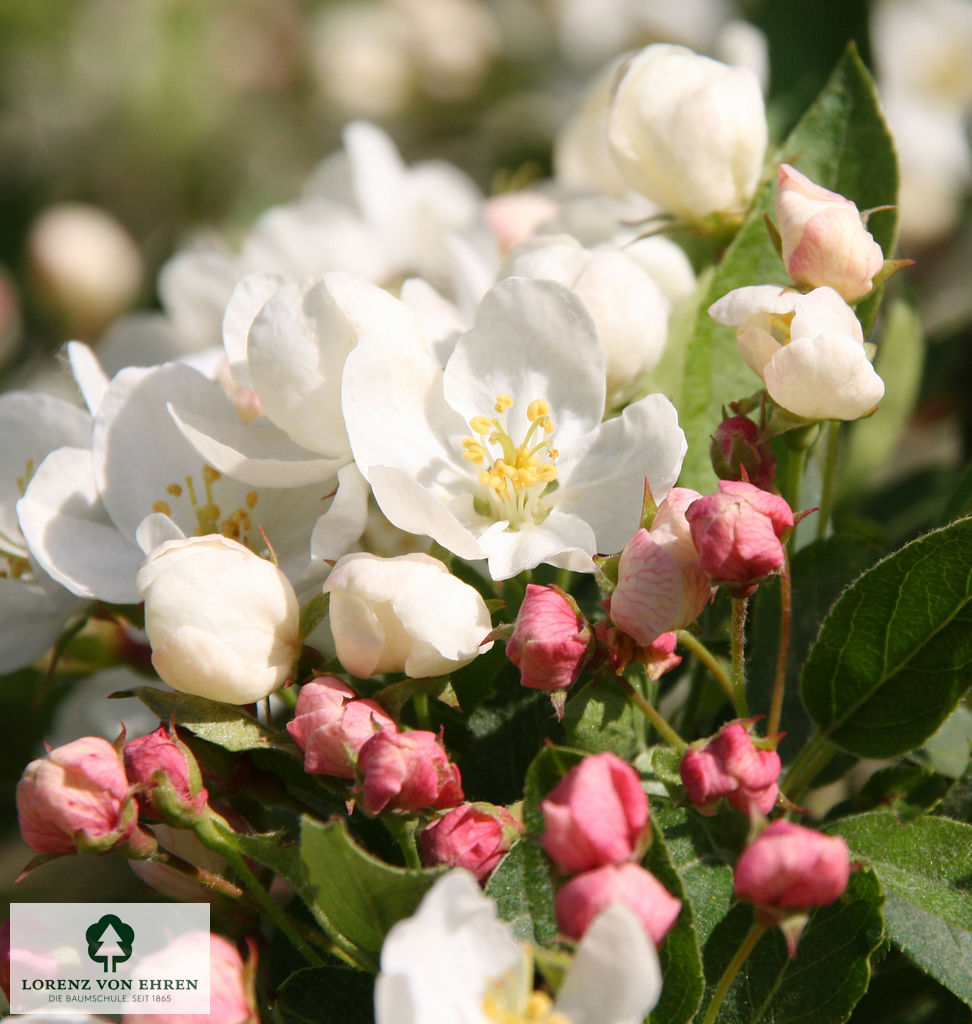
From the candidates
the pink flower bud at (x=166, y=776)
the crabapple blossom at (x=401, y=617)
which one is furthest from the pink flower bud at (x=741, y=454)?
the pink flower bud at (x=166, y=776)

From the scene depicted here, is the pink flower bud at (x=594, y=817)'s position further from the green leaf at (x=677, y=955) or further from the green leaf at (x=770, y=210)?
the green leaf at (x=770, y=210)

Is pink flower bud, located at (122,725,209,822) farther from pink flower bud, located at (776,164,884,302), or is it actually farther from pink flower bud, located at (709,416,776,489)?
pink flower bud, located at (776,164,884,302)

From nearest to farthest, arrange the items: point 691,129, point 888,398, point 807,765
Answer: point 807,765 → point 691,129 → point 888,398

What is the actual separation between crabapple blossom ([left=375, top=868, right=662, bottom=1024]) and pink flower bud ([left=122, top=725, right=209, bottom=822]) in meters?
0.21

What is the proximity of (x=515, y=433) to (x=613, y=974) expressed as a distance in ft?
1.65

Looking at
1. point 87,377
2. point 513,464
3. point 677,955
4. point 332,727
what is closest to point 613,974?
point 677,955

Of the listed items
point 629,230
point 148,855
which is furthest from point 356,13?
point 148,855

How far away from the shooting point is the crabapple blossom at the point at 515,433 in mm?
901

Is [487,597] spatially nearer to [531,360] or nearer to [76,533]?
[531,360]

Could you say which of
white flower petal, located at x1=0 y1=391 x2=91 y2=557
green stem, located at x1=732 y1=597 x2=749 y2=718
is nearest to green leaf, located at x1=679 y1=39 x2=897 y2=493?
green stem, located at x1=732 y1=597 x2=749 y2=718

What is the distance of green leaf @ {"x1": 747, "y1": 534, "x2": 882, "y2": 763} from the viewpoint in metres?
1.05

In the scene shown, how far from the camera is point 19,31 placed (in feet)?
9.90

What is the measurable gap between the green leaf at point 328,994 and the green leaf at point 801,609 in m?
0.43

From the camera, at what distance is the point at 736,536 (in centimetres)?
76
